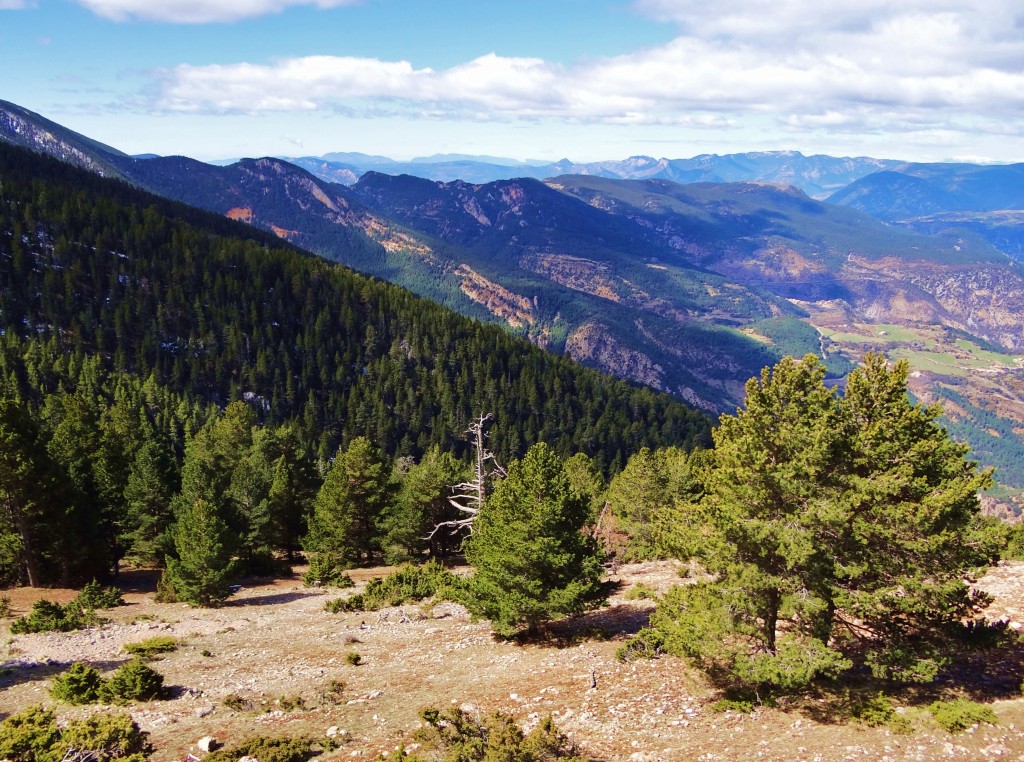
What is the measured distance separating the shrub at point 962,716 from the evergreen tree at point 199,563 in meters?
42.9

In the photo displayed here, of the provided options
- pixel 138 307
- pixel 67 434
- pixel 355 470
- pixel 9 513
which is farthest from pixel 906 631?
pixel 138 307

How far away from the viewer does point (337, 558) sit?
61219mm

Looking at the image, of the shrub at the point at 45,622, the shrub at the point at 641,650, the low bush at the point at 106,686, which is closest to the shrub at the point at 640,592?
the shrub at the point at 641,650

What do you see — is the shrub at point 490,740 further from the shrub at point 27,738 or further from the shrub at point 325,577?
the shrub at point 325,577

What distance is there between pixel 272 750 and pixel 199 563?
1126 inches

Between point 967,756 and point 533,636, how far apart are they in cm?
2032

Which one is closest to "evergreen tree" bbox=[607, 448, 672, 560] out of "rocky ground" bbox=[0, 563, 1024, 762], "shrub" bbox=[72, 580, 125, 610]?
"rocky ground" bbox=[0, 563, 1024, 762]

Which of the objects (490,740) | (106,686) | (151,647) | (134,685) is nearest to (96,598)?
(151,647)

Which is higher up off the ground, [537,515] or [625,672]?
[537,515]

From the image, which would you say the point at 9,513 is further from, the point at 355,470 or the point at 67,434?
the point at 355,470

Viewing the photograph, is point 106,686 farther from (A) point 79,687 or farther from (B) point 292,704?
(B) point 292,704

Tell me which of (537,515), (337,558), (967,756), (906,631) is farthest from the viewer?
(337,558)

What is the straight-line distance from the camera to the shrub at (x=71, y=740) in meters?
19.6

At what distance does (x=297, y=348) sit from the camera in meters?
182
